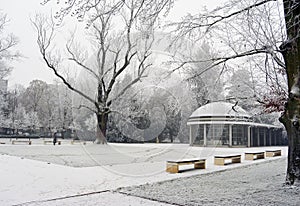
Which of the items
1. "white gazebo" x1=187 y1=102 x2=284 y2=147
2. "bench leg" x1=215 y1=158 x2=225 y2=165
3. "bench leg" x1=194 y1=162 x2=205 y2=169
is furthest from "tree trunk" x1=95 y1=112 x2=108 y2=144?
"bench leg" x1=194 y1=162 x2=205 y2=169

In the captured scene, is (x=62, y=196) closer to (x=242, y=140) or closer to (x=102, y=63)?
(x=102, y=63)

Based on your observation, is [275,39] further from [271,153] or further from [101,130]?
[101,130]

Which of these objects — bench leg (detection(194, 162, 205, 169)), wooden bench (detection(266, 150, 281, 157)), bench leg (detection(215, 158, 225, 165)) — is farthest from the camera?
wooden bench (detection(266, 150, 281, 157))

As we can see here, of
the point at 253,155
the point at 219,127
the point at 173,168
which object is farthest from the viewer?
the point at 219,127

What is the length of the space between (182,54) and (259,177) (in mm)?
4533

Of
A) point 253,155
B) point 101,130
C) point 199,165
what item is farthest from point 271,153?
point 101,130

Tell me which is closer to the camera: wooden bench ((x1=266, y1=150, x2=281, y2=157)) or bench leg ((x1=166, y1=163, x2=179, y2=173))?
bench leg ((x1=166, y1=163, x2=179, y2=173))

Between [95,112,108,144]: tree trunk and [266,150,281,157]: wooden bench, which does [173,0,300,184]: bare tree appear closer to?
[266,150,281,157]: wooden bench

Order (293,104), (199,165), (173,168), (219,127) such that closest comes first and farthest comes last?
(293,104), (173,168), (199,165), (219,127)

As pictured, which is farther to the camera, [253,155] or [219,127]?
[219,127]

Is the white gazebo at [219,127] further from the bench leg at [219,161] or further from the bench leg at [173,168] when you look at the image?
the bench leg at [173,168]

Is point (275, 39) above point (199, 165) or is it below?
above

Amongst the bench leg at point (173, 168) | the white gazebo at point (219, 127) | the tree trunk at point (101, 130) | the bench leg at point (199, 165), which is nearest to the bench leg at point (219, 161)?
the bench leg at point (199, 165)

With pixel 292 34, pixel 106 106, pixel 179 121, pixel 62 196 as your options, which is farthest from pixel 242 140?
pixel 62 196
